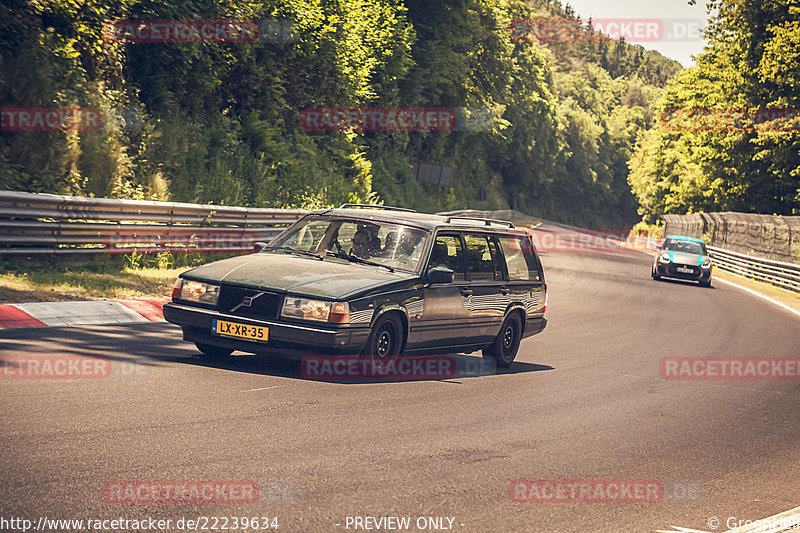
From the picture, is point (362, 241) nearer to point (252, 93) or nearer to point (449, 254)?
point (449, 254)

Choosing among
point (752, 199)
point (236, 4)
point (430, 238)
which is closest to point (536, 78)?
point (752, 199)

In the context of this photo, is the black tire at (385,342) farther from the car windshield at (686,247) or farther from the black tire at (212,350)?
the car windshield at (686,247)

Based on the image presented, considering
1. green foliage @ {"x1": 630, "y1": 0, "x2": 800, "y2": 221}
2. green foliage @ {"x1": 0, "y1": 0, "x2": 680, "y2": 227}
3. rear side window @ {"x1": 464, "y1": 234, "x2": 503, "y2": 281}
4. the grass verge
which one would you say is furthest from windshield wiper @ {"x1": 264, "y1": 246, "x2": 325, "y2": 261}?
green foliage @ {"x1": 630, "y1": 0, "x2": 800, "y2": 221}

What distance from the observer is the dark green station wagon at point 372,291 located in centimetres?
802

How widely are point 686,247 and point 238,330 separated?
1044 inches

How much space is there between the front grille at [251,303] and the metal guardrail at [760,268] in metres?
27.0

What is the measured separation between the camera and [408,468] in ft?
18.5

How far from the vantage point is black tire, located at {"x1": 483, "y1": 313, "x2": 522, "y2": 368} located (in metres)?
10.6

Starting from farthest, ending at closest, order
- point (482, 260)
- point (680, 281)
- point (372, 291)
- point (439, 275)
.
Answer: point (680, 281) → point (482, 260) → point (439, 275) → point (372, 291)

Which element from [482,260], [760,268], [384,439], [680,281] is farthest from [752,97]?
[384,439]

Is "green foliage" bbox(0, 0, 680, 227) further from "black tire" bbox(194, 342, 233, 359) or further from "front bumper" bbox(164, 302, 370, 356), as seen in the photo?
"front bumper" bbox(164, 302, 370, 356)

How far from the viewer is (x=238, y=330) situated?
318 inches

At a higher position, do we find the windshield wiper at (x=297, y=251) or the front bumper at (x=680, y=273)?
the windshield wiper at (x=297, y=251)

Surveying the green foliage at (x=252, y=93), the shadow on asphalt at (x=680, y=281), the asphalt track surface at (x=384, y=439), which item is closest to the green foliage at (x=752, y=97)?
the green foliage at (x=252, y=93)
